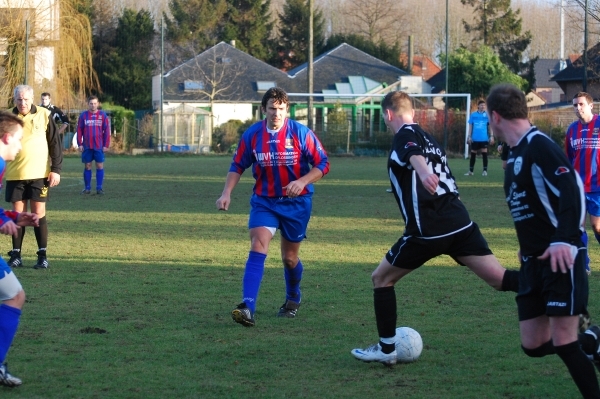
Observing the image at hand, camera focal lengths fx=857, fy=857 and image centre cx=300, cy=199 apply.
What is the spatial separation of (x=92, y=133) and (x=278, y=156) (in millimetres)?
11842

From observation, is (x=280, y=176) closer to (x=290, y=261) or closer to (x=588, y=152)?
(x=290, y=261)

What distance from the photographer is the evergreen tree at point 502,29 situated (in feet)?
217

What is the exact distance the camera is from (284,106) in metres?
6.71

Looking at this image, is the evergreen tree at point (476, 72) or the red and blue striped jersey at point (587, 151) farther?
the evergreen tree at point (476, 72)

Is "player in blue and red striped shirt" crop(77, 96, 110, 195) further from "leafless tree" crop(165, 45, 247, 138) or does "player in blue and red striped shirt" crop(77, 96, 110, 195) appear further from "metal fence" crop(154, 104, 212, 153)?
"leafless tree" crop(165, 45, 247, 138)

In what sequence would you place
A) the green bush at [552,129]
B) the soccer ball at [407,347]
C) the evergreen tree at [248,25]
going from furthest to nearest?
the evergreen tree at [248,25], the green bush at [552,129], the soccer ball at [407,347]

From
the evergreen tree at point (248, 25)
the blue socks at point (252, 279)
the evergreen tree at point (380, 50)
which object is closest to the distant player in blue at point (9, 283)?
the blue socks at point (252, 279)

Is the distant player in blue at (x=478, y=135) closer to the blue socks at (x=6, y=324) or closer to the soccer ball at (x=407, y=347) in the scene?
the soccer ball at (x=407, y=347)

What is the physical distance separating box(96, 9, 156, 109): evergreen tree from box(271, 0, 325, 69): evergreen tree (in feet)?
42.9

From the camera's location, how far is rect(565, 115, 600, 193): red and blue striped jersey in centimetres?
867

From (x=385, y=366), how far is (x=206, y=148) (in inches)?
1401

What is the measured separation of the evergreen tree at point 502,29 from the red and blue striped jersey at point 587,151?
59583 millimetres

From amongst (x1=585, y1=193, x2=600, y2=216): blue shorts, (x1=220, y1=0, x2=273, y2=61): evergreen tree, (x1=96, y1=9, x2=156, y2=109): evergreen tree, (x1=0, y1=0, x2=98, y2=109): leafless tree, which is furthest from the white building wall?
(x1=585, y1=193, x2=600, y2=216): blue shorts

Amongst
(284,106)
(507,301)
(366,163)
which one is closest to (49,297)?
(284,106)
